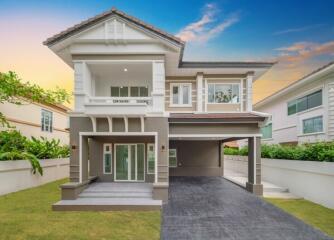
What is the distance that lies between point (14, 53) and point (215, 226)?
1977 centimetres

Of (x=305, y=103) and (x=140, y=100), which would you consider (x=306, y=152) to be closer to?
(x=140, y=100)

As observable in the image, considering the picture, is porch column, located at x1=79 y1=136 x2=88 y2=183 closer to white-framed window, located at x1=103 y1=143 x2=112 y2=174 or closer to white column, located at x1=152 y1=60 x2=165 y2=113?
white-framed window, located at x1=103 y1=143 x2=112 y2=174

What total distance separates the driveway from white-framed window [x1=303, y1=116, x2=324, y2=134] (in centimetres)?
905

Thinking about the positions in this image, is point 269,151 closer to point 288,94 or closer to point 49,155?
point 288,94

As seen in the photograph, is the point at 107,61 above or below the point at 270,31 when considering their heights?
below

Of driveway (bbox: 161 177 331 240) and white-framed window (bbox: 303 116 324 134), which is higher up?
white-framed window (bbox: 303 116 324 134)

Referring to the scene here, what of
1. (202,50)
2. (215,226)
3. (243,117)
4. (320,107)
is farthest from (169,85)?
(320,107)

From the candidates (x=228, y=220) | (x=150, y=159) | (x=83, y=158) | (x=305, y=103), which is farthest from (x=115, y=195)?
(x=305, y=103)

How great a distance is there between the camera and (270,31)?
17.8 m

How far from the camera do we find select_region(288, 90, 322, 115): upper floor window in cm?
1616

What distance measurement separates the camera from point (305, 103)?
1778cm

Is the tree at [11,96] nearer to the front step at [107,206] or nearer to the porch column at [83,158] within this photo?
the porch column at [83,158]

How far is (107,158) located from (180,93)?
6.31m

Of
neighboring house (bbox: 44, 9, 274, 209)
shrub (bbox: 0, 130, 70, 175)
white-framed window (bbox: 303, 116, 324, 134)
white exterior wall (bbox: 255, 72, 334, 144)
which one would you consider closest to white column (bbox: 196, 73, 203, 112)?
neighboring house (bbox: 44, 9, 274, 209)
